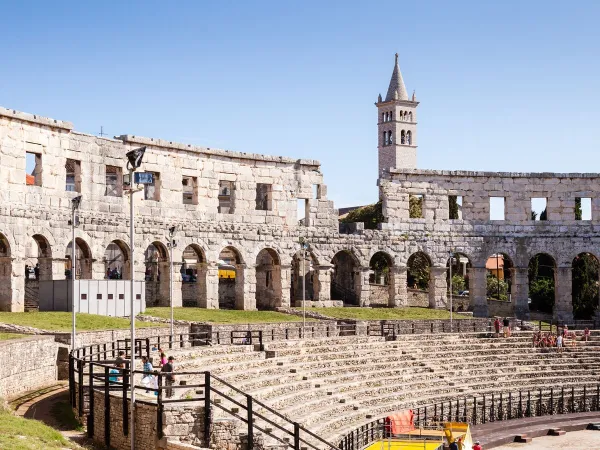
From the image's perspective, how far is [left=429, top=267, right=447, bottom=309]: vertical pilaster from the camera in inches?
2184

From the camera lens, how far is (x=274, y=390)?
29219 millimetres

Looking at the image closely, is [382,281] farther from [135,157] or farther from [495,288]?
[135,157]

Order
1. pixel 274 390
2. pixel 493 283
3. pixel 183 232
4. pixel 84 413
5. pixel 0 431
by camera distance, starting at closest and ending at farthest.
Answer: pixel 0 431 → pixel 84 413 → pixel 274 390 → pixel 183 232 → pixel 493 283

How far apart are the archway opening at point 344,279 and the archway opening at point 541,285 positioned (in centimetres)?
1176

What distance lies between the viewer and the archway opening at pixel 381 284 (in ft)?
182

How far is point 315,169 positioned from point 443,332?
46.6 feet

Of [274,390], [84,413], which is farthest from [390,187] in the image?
[84,413]

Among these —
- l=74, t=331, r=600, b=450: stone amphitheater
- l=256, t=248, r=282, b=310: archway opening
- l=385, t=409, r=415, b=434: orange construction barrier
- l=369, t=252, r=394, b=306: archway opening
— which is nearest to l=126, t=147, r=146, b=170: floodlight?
l=74, t=331, r=600, b=450: stone amphitheater

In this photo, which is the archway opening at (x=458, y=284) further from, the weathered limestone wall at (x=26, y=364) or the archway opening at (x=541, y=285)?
the weathered limestone wall at (x=26, y=364)

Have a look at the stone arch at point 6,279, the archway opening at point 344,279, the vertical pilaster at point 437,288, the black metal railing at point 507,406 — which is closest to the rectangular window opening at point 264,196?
the archway opening at point 344,279

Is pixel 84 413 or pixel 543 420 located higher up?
pixel 84 413

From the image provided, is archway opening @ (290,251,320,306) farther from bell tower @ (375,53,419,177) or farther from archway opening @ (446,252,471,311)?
bell tower @ (375,53,419,177)

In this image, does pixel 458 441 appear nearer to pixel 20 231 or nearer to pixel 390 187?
pixel 20 231

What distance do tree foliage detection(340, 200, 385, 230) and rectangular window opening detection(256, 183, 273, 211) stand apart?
14802 mm
